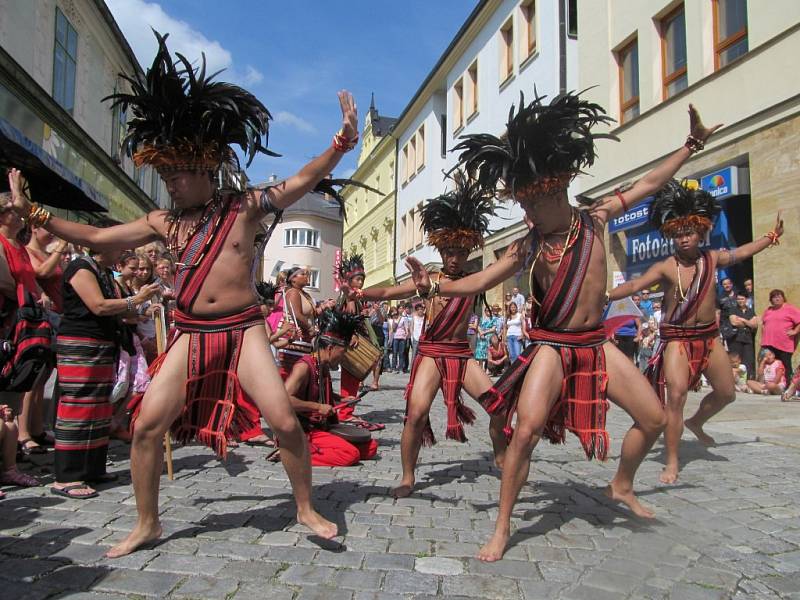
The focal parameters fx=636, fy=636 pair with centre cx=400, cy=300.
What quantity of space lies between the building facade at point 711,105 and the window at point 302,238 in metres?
42.1

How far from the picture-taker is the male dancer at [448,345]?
182 inches

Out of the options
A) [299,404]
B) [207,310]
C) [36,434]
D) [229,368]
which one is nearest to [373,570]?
[229,368]

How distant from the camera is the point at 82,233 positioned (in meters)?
3.56

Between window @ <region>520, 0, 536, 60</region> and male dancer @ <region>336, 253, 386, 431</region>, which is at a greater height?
window @ <region>520, 0, 536, 60</region>

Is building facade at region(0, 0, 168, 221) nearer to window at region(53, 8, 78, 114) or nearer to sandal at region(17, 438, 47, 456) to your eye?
window at region(53, 8, 78, 114)

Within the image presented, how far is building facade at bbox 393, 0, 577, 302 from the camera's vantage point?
19062mm

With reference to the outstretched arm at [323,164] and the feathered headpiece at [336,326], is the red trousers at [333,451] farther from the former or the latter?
the outstretched arm at [323,164]

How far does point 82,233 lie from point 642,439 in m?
3.41

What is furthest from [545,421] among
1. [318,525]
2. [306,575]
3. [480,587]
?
[306,575]

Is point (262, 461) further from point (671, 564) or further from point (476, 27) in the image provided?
point (476, 27)

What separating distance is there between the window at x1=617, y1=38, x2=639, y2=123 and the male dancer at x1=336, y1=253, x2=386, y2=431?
11.1 m

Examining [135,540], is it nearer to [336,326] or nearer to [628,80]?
[336,326]

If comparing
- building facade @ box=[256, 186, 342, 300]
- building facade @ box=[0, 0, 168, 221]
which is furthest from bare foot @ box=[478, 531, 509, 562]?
building facade @ box=[256, 186, 342, 300]

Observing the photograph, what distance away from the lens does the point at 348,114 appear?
128 inches
